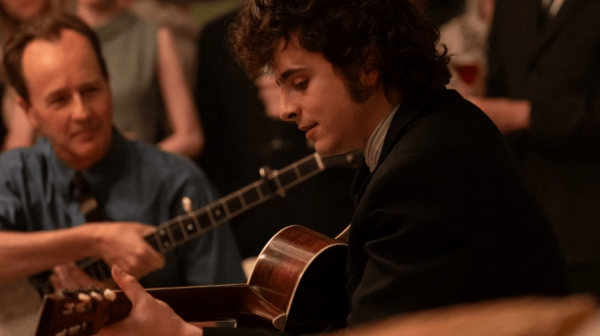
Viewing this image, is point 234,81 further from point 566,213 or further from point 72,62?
point 566,213

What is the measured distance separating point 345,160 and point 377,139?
0.51m

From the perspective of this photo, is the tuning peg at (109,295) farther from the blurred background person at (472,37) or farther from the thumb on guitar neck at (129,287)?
the blurred background person at (472,37)

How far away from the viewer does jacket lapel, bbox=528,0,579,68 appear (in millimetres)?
1688

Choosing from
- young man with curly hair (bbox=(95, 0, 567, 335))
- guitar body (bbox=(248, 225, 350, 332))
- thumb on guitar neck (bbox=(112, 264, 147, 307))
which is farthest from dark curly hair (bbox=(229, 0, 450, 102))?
thumb on guitar neck (bbox=(112, 264, 147, 307))

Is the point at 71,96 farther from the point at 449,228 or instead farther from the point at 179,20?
A: the point at 449,228

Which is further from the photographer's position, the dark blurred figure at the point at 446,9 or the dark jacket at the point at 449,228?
the dark blurred figure at the point at 446,9

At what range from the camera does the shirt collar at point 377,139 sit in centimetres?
107

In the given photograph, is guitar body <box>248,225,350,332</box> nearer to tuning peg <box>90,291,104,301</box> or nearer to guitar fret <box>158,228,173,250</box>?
tuning peg <box>90,291,104,301</box>

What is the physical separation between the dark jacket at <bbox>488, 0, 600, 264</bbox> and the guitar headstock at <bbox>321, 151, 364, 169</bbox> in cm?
43

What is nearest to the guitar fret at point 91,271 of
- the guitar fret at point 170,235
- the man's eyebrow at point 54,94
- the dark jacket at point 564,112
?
the guitar fret at point 170,235

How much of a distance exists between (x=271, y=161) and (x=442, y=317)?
Result: 1.60m

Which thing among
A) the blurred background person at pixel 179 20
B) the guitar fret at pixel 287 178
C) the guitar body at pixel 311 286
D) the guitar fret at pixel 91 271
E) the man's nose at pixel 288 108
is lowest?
the guitar body at pixel 311 286

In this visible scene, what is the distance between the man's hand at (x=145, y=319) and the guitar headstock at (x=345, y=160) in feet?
1.95

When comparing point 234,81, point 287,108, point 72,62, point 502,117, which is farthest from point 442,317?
point 234,81
